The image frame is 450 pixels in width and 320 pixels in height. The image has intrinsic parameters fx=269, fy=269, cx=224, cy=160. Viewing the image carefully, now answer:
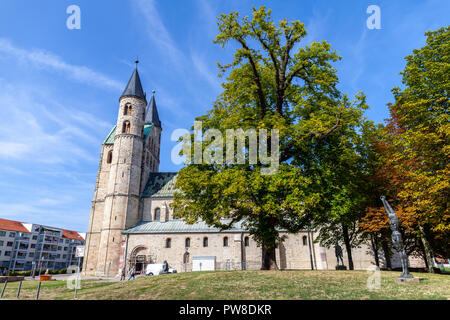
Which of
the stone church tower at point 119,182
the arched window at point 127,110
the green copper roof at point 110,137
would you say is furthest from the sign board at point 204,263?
the arched window at point 127,110

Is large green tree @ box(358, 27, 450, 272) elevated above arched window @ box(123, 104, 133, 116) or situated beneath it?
situated beneath

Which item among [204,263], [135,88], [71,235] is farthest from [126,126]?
[71,235]

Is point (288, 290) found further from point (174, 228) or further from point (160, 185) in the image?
point (160, 185)

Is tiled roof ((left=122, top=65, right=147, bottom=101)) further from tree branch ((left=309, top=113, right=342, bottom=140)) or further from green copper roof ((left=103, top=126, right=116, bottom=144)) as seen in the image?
tree branch ((left=309, top=113, right=342, bottom=140))

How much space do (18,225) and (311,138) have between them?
295 feet

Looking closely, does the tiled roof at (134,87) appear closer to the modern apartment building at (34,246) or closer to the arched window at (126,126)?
the arched window at (126,126)

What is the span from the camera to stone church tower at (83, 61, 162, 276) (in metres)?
36.8

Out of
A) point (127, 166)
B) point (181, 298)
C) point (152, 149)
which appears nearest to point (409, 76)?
point (181, 298)

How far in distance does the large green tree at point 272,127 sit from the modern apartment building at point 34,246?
63.0 m

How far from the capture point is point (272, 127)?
16.1 metres

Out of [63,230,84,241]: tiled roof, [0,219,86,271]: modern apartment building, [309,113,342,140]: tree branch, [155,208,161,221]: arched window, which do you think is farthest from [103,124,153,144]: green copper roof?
[63,230,84,241]: tiled roof

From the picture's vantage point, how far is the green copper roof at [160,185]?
137 ft

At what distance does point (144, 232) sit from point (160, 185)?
29.6ft

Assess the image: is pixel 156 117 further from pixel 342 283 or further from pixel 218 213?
pixel 342 283
